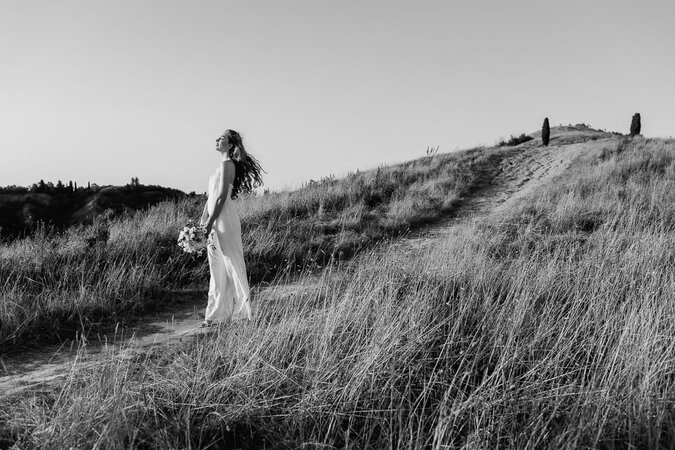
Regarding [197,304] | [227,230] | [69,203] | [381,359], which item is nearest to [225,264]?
[227,230]

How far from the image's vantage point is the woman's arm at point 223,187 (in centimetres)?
580

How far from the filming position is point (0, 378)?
4352mm

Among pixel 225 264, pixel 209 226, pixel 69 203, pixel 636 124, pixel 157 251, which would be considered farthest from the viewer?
pixel 636 124

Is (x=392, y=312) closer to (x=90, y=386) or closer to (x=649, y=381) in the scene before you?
(x=649, y=381)

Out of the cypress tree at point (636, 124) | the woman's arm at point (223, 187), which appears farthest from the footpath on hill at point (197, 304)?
the cypress tree at point (636, 124)

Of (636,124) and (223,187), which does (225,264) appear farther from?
(636,124)

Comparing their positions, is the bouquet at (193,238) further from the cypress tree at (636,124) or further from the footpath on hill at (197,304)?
the cypress tree at (636,124)

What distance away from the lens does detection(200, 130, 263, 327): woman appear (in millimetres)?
5867

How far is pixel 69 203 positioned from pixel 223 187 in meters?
11.5

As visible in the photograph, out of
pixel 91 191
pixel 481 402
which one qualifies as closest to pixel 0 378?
pixel 481 402

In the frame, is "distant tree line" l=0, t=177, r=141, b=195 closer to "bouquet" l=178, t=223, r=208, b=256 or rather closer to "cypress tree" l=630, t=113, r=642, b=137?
"bouquet" l=178, t=223, r=208, b=256

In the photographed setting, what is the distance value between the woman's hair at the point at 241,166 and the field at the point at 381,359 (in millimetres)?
1583

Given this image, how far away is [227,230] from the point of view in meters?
6.00

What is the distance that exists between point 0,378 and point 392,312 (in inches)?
140
